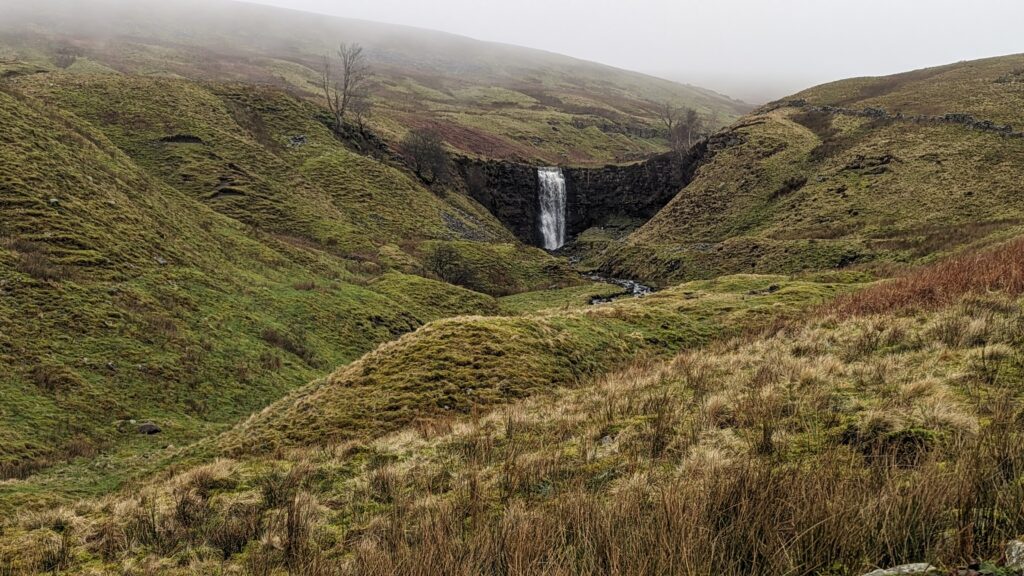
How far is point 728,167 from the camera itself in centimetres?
7000

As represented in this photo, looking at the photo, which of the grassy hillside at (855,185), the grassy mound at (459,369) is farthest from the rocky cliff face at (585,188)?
the grassy mound at (459,369)

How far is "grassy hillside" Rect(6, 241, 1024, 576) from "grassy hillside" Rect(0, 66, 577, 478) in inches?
277

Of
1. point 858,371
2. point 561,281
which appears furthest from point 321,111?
point 858,371

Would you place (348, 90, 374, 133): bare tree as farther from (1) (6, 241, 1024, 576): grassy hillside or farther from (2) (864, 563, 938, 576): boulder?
(2) (864, 563, 938, 576): boulder

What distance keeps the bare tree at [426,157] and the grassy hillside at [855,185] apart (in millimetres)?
29047

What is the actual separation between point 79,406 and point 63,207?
13393mm

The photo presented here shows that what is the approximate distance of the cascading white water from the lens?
87500 millimetres

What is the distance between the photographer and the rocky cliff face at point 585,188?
82875 millimetres

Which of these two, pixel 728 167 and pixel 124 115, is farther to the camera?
pixel 728 167

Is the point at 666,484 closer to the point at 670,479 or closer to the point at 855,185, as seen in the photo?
the point at 670,479

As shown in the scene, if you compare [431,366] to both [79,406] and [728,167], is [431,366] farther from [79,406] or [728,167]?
[728,167]

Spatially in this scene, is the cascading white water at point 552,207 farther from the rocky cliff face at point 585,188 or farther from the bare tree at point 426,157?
the bare tree at point 426,157

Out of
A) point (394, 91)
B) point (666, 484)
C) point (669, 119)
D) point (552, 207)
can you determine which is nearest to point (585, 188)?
point (552, 207)

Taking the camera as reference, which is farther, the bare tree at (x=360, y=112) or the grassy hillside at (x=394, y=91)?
the grassy hillside at (x=394, y=91)
